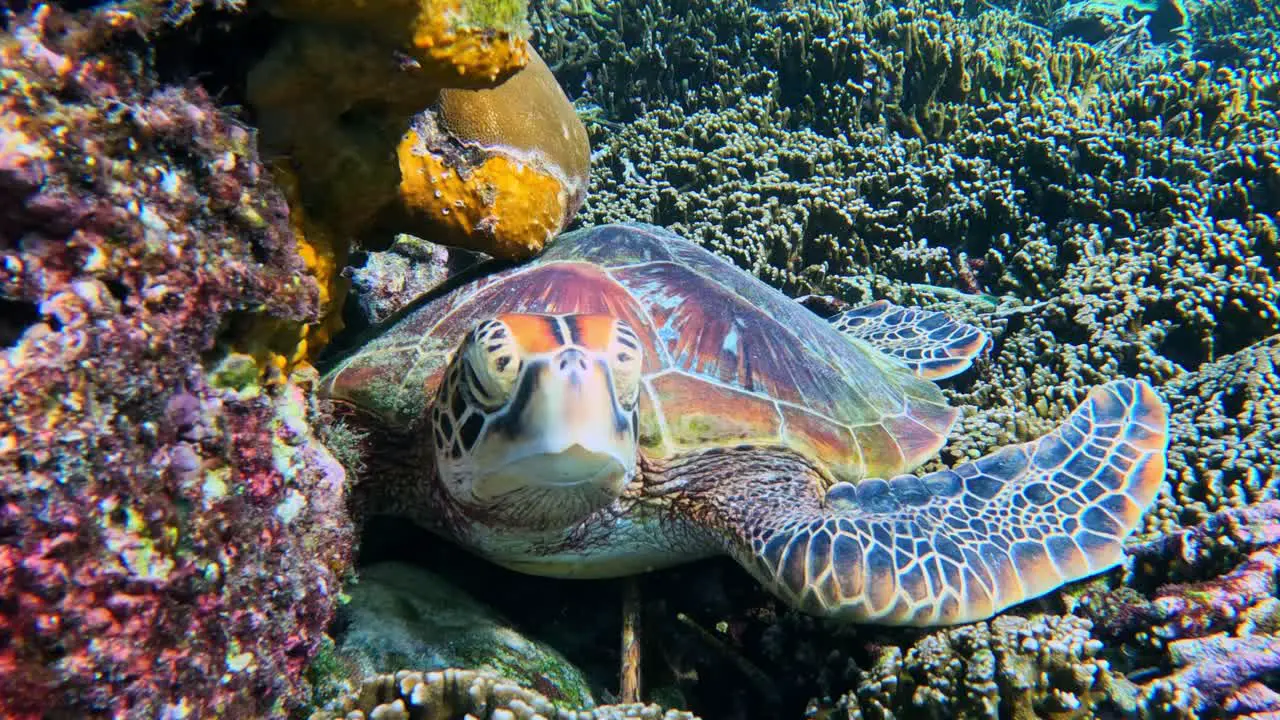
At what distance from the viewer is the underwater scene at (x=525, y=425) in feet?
2.79

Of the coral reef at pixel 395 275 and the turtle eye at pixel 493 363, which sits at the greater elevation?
the turtle eye at pixel 493 363

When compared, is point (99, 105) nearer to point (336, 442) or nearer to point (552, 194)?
point (336, 442)

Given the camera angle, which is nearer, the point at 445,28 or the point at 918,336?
the point at 445,28

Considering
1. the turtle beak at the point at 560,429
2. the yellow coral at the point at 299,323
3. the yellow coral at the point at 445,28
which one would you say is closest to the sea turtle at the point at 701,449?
the turtle beak at the point at 560,429

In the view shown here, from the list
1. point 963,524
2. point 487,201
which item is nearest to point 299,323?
point 487,201

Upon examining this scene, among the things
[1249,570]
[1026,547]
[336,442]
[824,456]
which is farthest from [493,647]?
[1249,570]

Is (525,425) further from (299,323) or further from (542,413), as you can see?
(299,323)

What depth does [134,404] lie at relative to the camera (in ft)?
2.85

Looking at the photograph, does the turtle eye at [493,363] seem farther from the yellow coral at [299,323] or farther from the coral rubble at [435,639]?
the coral rubble at [435,639]

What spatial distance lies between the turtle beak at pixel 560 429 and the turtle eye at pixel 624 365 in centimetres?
6

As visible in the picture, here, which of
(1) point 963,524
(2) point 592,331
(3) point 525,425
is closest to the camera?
(3) point 525,425

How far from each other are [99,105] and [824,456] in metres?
2.04

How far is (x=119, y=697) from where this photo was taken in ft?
2.75

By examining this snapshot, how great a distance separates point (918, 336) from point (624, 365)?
2.46m
